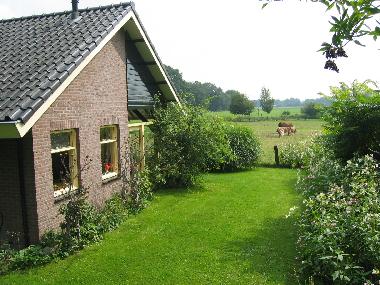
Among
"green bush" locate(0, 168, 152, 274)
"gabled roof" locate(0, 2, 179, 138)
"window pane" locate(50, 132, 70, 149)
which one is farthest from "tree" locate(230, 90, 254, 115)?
"window pane" locate(50, 132, 70, 149)

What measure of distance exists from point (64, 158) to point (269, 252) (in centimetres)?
544

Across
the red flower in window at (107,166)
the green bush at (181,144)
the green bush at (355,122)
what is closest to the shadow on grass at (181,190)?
the green bush at (181,144)

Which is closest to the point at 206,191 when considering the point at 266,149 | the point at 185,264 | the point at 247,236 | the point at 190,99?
the point at 190,99

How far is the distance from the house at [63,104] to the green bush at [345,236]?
17.7ft

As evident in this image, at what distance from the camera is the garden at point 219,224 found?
6.64 metres

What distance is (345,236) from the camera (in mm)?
6383

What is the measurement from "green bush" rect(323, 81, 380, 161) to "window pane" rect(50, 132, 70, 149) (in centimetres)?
710

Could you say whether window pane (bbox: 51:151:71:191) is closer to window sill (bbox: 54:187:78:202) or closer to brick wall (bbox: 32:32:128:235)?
window sill (bbox: 54:187:78:202)

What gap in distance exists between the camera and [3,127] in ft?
23.4

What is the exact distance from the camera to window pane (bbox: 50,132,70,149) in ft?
29.7

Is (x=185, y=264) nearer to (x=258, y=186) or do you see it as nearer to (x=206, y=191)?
(x=206, y=191)

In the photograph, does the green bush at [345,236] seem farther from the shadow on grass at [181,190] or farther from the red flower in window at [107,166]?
the shadow on grass at [181,190]

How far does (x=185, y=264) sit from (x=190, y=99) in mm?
9717

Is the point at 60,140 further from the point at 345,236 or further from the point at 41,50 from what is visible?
the point at 345,236
